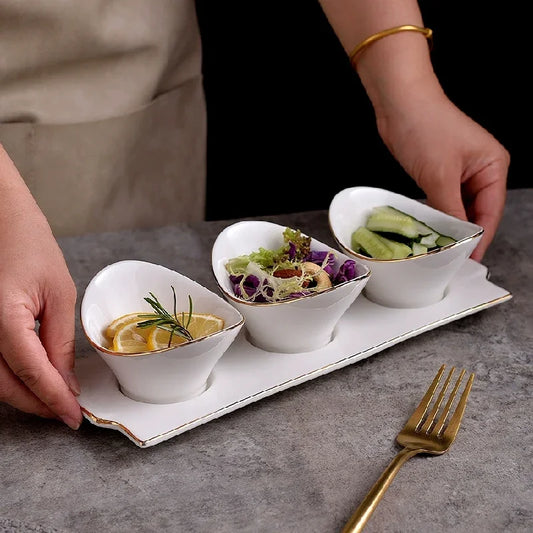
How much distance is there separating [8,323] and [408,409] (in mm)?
455

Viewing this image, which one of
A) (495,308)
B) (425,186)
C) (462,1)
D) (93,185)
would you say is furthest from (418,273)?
(462,1)

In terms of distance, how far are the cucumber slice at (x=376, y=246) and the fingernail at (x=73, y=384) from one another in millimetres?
449

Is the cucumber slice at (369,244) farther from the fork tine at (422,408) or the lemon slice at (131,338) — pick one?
the lemon slice at (131,338)

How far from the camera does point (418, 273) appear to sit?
44.8 inches

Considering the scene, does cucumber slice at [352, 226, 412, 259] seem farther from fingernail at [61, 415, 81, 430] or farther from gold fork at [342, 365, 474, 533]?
fingernail at [61, 415, 81, 430]

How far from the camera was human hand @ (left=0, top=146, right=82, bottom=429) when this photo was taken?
894 mm

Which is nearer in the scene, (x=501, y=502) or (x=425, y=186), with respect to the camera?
(x=501, y=502)

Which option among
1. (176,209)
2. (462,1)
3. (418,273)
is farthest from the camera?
(462,1)

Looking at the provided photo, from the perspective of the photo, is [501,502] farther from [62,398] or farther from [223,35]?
[223,35]

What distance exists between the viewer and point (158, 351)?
2.93 ft

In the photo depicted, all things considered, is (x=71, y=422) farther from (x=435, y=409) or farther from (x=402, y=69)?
(x=402, y=69)

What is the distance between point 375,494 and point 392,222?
49 cm

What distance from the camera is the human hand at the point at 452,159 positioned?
1.38 meters

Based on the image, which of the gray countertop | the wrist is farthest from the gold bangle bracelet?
the gray countertop
